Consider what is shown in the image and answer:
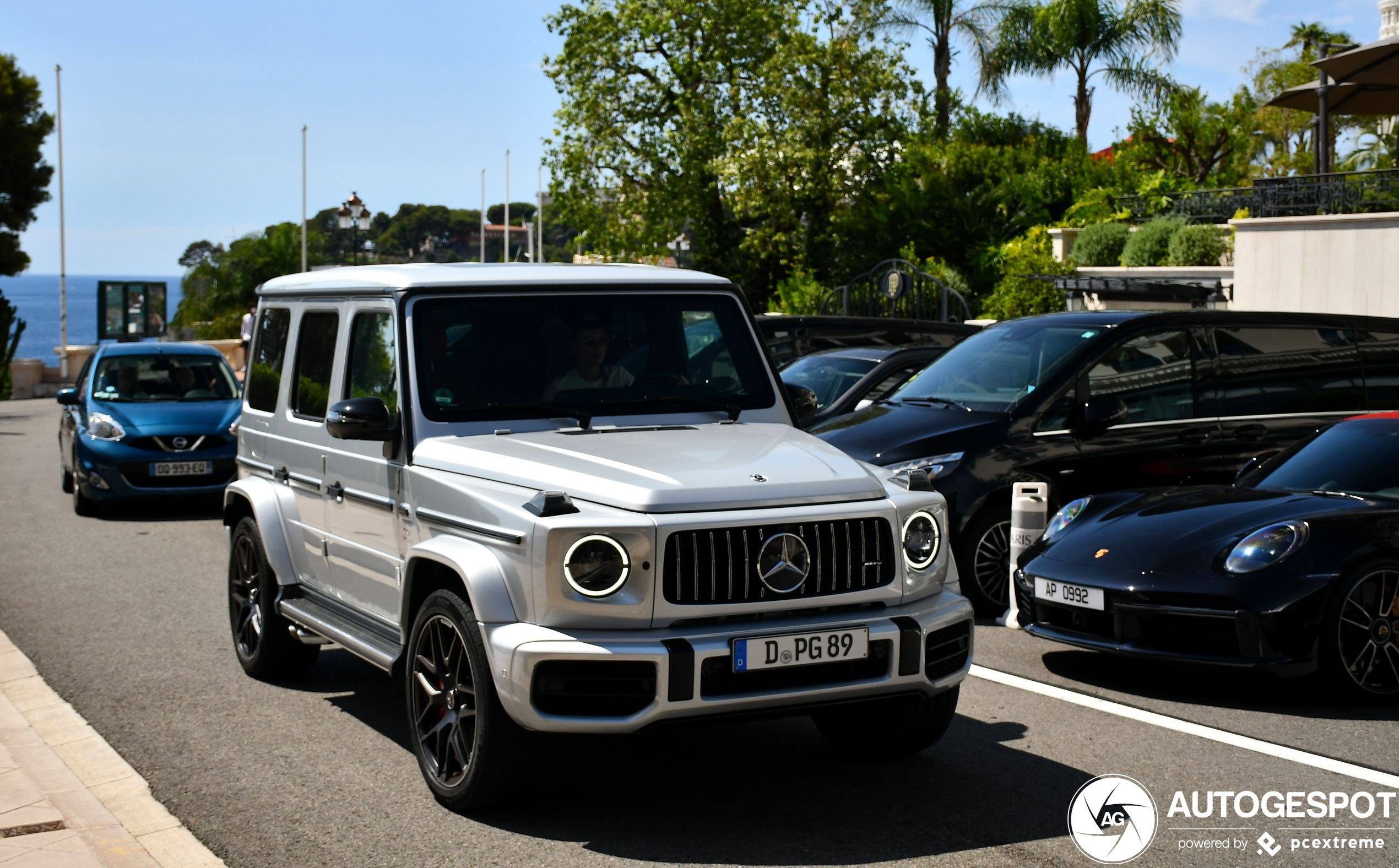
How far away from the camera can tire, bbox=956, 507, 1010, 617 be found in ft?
29.6

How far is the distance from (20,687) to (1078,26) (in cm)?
3431

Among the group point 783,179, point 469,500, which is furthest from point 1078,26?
point 469,500

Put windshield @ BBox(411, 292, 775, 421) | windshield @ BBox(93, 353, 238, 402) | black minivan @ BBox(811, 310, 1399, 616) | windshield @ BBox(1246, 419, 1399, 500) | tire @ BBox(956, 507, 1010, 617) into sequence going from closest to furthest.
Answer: windshield @ BBox(411, 292, 775, 421), windshield @ BBox(1246, 419, 1399, 500), tire @ BBox(956, 507, 1010, 617), black minivan @ BBox(811, 310, 1399, 616), windshield @ BBox(93, 353, 238, 402)

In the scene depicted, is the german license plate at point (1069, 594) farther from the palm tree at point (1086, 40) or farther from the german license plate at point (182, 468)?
the palm tree at point (1086, 40)

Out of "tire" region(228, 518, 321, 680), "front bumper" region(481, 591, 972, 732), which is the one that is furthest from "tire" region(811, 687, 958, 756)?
"tire" region(228, 518, 321, 680)

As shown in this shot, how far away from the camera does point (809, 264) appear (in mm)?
35312

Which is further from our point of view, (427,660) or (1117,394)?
(1117,394)

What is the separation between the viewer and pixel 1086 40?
122 feet

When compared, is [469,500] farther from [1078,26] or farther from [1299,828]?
[1078,26]

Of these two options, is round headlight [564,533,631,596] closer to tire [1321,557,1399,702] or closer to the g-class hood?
the g-class hood

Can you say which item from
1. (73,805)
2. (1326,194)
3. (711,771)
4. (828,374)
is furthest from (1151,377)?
(1326,194)

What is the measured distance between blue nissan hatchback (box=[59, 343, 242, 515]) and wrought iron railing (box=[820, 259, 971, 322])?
33.5 ft

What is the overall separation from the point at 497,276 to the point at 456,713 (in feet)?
6.26

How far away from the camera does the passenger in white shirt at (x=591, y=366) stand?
6.00m
